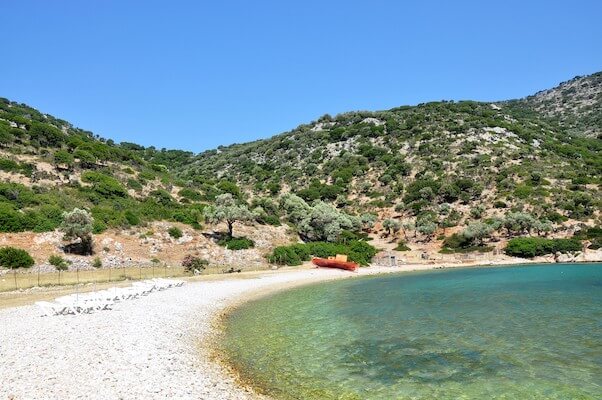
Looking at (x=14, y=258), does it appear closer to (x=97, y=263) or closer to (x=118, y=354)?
(x=97, y=263)

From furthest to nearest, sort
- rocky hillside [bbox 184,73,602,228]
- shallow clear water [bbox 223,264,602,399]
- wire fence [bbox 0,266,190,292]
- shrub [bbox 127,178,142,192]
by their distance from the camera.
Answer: rocky hillside [bbox 184,73,602,228] < shrub [bbox 127,178,142,192] < wire fence [bbox 0,266,190,292] < shallow clear water [bbox 223,264,602,399]

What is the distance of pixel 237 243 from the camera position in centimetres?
6103

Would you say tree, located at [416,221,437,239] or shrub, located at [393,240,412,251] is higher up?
tree, located at [416,221,437,239]

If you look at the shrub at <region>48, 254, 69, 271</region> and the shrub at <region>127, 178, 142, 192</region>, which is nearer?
the shrub at <region>48, 254, 69, 271</region>

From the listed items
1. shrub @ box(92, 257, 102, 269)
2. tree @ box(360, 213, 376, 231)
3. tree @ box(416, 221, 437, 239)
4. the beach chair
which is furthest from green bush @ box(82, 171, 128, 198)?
tree @ box(416, 221, 437, 239)

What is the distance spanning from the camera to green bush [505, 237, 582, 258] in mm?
65688

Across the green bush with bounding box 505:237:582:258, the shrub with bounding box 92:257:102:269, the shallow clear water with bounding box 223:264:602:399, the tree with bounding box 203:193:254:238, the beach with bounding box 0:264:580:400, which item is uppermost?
the tree with bounding box 203:193:254:238

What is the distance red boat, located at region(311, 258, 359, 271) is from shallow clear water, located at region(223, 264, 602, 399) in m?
22.2

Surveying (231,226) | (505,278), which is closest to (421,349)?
(505,278)

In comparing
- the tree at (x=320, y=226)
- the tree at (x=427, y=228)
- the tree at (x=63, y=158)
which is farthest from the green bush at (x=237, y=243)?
the tree at (x=63, y=158)

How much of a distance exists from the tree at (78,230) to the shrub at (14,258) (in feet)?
18.3

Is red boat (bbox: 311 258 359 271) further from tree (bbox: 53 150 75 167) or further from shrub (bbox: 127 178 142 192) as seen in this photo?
tree (bbox: 53 150 75 167)

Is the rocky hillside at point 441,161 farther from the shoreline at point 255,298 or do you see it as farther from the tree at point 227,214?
the tree at point 227,214

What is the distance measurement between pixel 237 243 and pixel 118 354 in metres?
46.3
